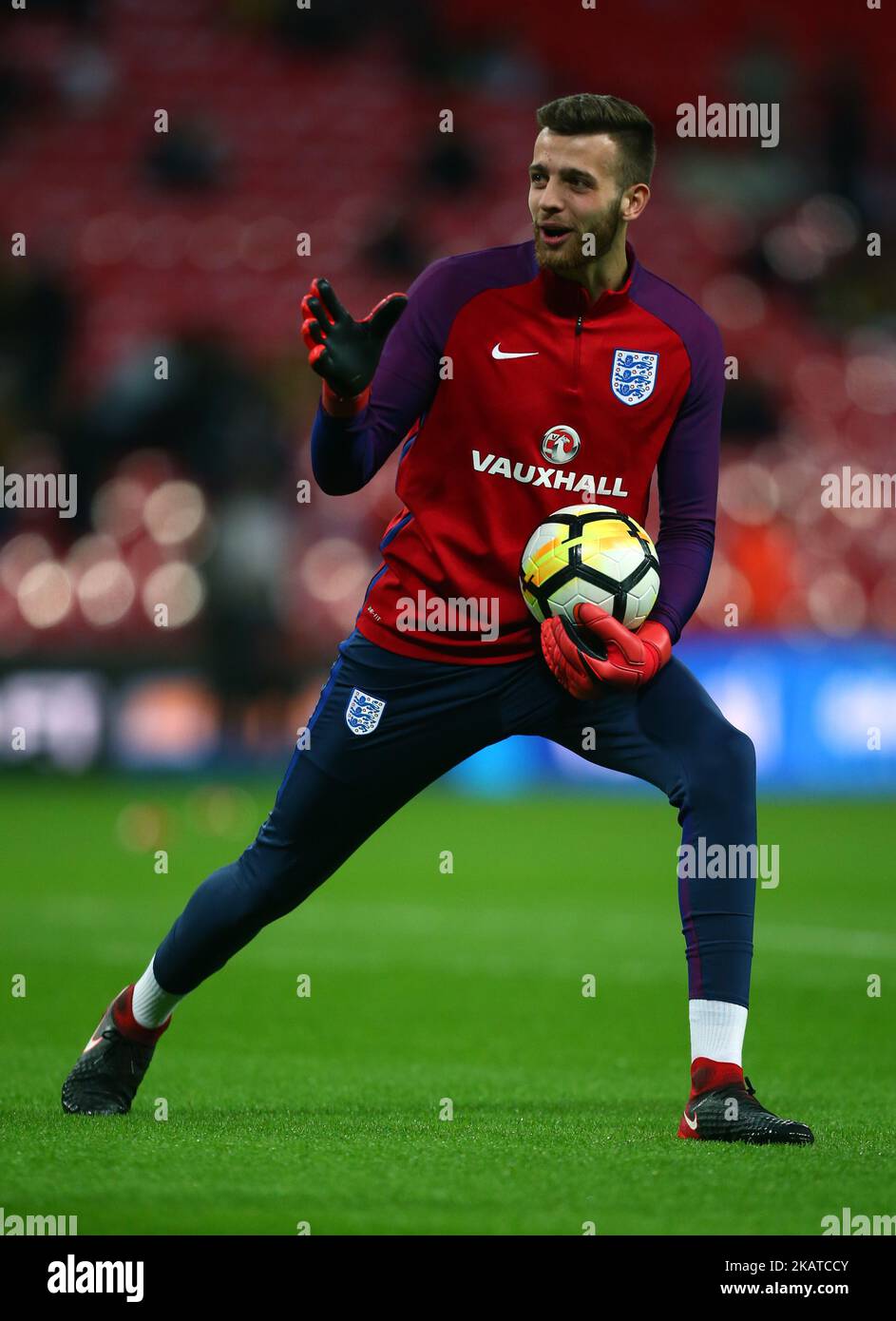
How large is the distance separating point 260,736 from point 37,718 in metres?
1.87

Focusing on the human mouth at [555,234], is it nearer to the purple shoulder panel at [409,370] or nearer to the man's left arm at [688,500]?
the purple shoulder panel at [409,370]

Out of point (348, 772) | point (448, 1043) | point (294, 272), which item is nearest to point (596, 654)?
point (348, 772)

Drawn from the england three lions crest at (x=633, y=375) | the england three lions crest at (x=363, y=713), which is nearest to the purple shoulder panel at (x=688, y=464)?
the england three lions crest at (x=633, y=375)

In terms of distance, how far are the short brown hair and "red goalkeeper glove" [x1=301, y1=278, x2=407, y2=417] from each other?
2.03ft

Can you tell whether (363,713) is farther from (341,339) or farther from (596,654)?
(341,339)

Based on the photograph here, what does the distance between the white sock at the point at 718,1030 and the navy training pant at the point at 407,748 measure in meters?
0.09

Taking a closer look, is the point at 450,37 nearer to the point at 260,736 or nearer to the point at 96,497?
the point at 96,497

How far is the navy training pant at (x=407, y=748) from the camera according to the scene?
4.17 meters

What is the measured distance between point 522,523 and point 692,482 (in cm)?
42

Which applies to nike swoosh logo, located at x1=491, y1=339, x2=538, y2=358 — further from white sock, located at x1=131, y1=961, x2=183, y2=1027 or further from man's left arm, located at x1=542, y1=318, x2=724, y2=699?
white sock, located at x1=131, y1=961, x2=183, y2=1027

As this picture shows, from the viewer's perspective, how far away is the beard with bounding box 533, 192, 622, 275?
13.9ft

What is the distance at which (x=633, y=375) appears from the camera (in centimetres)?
430

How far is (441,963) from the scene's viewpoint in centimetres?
780

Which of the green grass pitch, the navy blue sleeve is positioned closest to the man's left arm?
the navy blue sleeve
